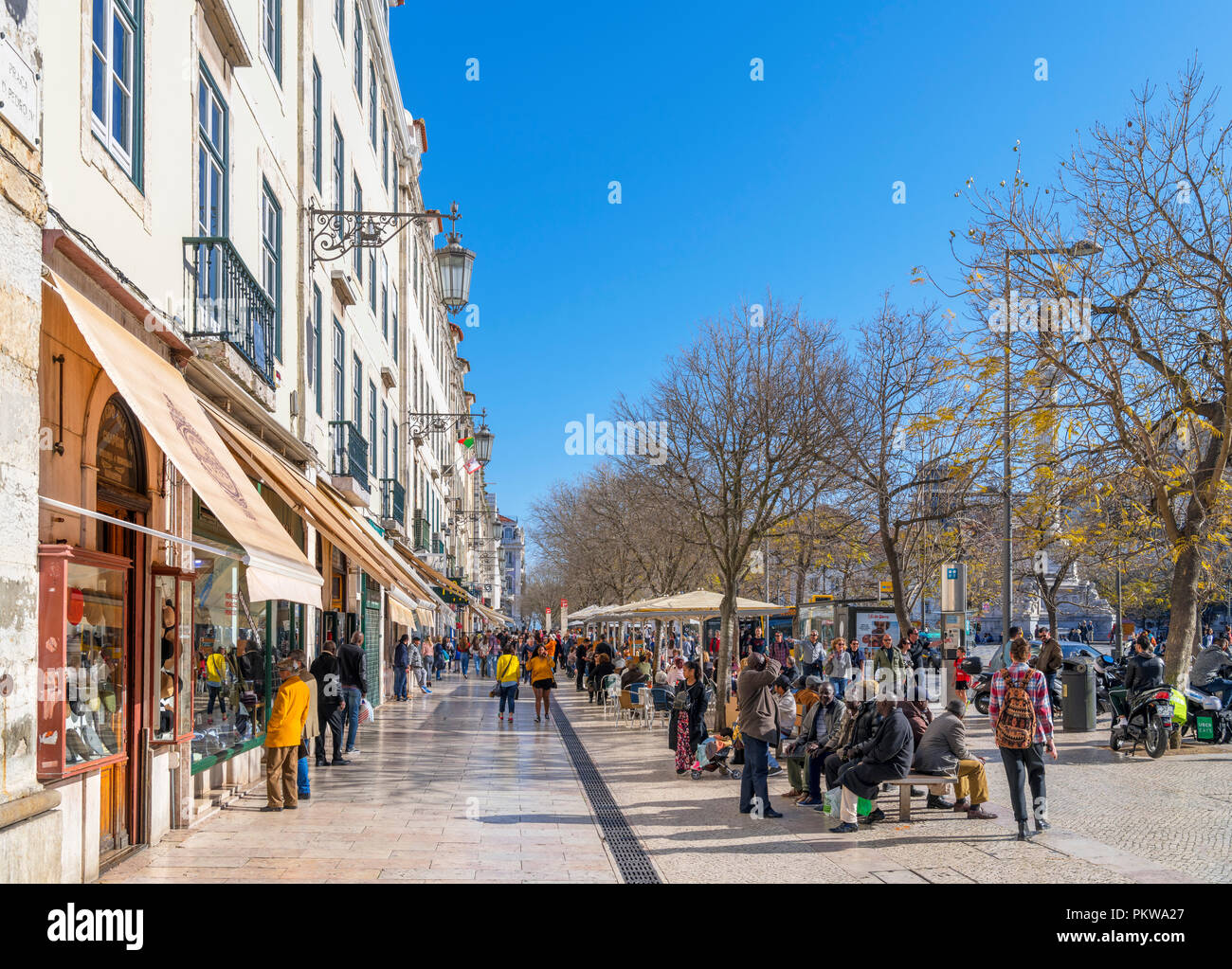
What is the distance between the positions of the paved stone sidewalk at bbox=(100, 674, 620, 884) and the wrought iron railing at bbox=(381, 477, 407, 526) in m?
10.2

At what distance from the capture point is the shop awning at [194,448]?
253 inches

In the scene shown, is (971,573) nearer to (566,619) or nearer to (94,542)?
(566,619)

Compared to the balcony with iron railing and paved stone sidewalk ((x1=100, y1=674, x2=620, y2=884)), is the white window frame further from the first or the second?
the balcony with iron railing

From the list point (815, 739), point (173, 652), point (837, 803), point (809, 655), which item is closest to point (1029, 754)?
point (837, 803)

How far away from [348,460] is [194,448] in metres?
13.2

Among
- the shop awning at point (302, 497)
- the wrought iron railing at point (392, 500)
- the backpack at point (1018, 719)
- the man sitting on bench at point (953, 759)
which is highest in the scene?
the wrought iron railing at point (392, 500)

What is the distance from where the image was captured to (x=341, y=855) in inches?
358

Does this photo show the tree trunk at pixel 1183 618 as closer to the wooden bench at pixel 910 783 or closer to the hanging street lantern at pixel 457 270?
the wooden bench at pixel 910 783

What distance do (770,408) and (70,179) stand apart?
1482 cm

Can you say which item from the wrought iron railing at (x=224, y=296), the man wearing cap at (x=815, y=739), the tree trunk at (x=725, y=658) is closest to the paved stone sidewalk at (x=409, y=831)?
the man wearing cap at (x=815, y=739)

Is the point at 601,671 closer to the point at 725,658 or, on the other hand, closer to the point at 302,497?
the point at 725,658

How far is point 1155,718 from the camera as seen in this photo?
15.7 m

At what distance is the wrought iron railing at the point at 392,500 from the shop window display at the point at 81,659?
1807cm

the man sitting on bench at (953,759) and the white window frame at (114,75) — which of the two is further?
the man sitting on bench at (953,759)
